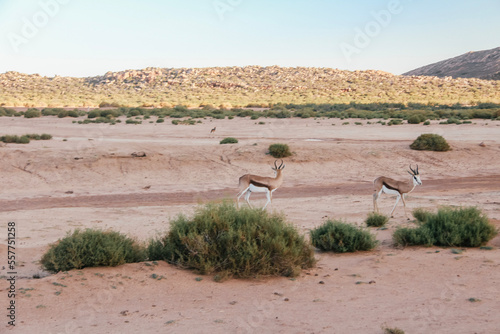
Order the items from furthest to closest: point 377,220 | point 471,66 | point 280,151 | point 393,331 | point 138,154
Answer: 1. point 471,66
2. point 280,151
3. point 138,154
4. point 377,220
5. point 393,331

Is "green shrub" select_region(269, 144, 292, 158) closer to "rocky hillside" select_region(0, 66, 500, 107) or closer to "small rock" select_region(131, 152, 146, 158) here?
"small rock" select_region(131, 152, 146, 158)

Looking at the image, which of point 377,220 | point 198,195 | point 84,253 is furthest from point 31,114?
point 84,253

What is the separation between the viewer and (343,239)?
9.49 meters

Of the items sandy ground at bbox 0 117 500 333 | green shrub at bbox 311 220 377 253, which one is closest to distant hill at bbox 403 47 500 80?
sandy ground at bbox 0 117 500 333

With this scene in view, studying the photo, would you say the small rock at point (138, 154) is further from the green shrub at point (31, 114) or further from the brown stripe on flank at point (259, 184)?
the green shrub at point (31, 114)

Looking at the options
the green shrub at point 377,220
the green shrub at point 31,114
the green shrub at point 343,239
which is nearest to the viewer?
the green shrub at point 343,239

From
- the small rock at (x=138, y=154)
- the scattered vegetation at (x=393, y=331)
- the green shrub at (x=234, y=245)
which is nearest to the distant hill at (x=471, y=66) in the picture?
the small rock at (x=138, y=154)

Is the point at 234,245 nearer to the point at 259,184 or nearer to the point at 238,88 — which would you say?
the point at 259,184

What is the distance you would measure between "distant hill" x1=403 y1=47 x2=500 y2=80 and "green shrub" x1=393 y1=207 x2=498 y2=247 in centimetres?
10403

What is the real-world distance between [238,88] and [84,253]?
266ft

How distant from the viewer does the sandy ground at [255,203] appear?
5949mm

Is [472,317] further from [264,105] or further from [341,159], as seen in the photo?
[264,105]

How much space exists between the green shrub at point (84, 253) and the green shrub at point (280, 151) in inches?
649

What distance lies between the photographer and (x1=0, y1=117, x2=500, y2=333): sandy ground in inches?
234
